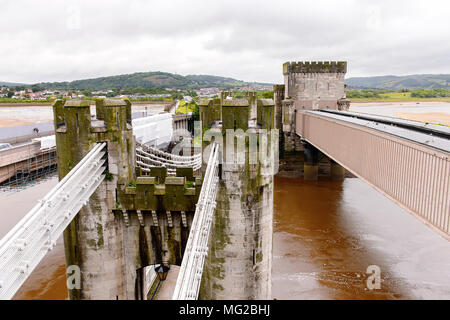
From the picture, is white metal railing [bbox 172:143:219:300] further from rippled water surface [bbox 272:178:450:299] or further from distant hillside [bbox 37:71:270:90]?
distant hillside [bbox 37:71:270:90]

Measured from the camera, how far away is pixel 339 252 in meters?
23.0

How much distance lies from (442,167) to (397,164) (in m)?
3.19

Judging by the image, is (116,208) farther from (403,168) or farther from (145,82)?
(145,82)

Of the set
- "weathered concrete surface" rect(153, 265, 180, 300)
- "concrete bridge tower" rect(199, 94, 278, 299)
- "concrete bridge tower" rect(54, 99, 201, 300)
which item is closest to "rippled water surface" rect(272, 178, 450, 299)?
"weathered concrete surface" rect(153, 265, 180, 300)

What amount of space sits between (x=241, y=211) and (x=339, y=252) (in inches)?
581

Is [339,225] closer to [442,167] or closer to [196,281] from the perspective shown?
[442,167]

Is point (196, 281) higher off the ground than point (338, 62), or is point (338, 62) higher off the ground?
point (338, 62)

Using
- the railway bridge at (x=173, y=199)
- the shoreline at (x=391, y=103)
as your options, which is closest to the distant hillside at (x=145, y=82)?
the shoreline at (x=391, y=103)

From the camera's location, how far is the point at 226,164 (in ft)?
34.1

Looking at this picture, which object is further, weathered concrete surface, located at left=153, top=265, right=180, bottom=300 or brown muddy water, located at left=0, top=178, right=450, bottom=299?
brown muddy water, located at left=0, top=178, right=450, bottom=299

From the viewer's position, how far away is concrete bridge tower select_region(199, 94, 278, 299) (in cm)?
1035

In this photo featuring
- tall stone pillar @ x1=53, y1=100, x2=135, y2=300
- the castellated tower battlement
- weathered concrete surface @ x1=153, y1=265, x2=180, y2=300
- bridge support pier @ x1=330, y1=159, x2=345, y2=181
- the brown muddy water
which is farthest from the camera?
bridge support pier @ x1=330, y1=159, x2=345, y2=181

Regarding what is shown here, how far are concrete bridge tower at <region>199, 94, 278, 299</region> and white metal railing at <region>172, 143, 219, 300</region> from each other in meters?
0.52
